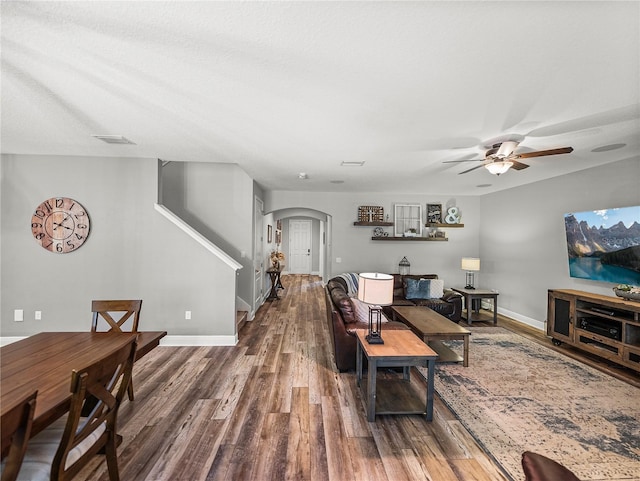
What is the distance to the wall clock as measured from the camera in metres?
3.76

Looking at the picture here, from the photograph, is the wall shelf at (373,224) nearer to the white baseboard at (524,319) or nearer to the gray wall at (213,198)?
the gray wall at (213,198)

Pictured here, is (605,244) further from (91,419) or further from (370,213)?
(91,419)

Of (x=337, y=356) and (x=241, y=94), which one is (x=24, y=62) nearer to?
(x=241, y=94)

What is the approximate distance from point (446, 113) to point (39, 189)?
5.26 m

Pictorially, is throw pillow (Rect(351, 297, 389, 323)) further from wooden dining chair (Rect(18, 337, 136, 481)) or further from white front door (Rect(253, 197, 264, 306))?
wooden dining chair (Rect(18, 337, 136, 481))

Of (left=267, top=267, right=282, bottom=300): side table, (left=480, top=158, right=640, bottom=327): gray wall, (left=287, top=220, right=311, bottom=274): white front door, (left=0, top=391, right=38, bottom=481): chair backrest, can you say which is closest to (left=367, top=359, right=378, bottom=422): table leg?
(left=0, top=391, right=38, bottom=481): chair backrest

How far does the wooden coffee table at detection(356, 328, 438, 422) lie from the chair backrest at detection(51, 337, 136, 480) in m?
1.76

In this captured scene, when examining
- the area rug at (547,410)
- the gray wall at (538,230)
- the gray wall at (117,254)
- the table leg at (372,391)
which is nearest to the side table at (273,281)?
the gray wall at (117,254)

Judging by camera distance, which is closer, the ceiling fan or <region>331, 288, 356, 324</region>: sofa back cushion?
the ceiling fan

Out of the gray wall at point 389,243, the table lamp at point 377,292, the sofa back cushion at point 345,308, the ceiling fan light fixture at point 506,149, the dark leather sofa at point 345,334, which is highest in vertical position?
the ceiling fan light fixture at point 506,149

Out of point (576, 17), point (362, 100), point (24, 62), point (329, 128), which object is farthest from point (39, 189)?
point (576, 17)

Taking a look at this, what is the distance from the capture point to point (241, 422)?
228cm

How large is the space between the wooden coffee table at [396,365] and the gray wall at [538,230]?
11.3ft

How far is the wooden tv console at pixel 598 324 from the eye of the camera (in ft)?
10.3
